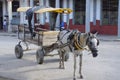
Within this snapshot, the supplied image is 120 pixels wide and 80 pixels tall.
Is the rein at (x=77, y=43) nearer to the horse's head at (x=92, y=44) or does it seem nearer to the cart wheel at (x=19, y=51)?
the horse's head at (x=92, y=44)

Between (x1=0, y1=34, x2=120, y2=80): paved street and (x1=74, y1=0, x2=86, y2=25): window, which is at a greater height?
(x1=74, y1=0, x2=86, y2=25): window

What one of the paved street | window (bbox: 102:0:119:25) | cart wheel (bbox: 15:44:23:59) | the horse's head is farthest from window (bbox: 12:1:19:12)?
the horse's head

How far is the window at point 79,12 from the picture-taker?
35062 millimetres

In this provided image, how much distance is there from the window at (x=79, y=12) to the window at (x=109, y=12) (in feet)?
7.33

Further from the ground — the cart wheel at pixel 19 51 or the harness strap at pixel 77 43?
the harness strap at pixel 77 43

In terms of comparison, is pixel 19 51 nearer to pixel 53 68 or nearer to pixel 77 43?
pixel 53 68

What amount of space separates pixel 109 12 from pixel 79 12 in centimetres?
325

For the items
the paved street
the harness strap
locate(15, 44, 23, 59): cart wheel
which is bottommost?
the paved street

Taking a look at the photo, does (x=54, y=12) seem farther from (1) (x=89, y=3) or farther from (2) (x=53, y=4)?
(2) (x=53, y=4)

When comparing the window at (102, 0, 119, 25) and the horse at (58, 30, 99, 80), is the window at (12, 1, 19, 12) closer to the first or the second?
the window at (102, 0, 119, 25)

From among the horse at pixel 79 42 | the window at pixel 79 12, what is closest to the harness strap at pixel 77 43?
the horse at pixel 79 42

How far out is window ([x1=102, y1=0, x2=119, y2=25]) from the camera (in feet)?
109

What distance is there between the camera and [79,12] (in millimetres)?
35312

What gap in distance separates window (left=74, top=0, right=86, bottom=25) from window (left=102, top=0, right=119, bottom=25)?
88.0 inches
